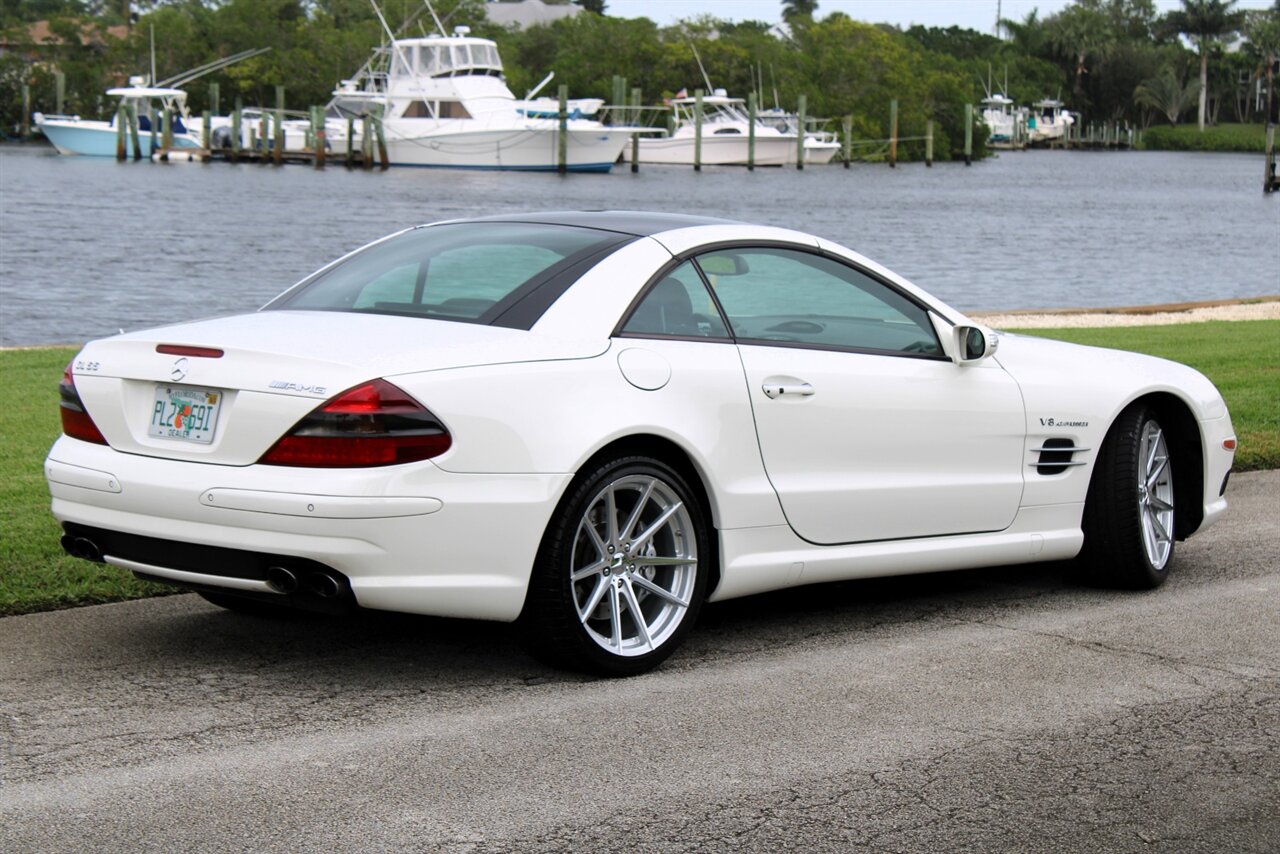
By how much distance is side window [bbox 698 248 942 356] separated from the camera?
6168 millimetres

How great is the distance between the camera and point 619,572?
18.3 ft

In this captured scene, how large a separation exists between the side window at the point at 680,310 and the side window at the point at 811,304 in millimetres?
66

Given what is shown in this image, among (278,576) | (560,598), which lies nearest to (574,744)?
(560,598)

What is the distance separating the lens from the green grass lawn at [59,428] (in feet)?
22.0

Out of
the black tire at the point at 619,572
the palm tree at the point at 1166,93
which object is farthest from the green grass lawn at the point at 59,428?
the palm tree at the point at 1166,93

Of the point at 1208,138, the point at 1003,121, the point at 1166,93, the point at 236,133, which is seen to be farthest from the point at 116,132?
the point at 1166,93

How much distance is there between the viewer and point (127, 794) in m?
4.36

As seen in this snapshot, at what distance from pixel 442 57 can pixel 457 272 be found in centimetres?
7816

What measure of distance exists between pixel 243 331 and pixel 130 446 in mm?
491

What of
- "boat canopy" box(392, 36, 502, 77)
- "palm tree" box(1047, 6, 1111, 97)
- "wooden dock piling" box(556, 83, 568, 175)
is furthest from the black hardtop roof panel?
"palm tree" box(1047, 6, 1111, 97)

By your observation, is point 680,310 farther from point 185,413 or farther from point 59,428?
point 59,428

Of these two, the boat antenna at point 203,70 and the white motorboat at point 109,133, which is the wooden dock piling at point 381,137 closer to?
the white motorboat at point 109,133

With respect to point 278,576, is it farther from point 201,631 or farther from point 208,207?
point 208,207

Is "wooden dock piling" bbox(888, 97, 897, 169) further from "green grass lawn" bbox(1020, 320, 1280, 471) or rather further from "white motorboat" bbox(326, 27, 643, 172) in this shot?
"green grass lawn" bbox(1020, 320, 1280, 471)
